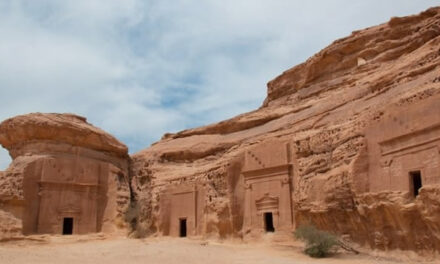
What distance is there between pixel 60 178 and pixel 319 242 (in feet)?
47.3

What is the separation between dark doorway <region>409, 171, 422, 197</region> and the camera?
1340 centimetres

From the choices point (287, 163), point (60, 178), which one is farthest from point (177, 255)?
point (60, 178)

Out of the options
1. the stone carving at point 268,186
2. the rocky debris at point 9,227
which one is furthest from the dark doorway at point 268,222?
the rocky debris at point 9,227

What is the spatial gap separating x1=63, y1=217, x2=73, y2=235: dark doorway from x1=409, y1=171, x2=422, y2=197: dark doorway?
17.1 m

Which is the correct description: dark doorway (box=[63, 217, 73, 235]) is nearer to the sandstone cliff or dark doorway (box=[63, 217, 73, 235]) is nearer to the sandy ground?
the sandy ground

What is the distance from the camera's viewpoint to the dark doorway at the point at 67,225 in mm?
23516

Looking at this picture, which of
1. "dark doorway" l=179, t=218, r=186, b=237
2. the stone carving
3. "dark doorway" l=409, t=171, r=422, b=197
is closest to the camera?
"dark doorway" l=409, t=171, r=422, b=197

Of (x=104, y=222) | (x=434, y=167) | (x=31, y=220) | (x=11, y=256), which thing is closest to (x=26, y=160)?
(x=31, y=220)

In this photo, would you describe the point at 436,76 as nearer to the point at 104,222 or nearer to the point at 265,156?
the point at 265,156

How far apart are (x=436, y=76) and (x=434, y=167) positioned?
10.7 feet

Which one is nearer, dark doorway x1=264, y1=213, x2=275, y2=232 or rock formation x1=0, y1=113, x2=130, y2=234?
dark doorway x1=264, y1=213, x2=275, y2=232

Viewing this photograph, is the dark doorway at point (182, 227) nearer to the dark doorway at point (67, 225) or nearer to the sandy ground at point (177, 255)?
the sandy ground at point (177, 255)

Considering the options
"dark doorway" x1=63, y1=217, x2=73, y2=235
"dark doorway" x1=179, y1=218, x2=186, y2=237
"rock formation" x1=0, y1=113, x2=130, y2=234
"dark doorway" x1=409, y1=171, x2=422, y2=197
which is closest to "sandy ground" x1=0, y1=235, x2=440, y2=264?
"dark doorway" x1=409, y1=171, x2=422, y2=197

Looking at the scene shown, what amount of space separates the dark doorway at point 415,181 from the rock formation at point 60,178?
52.2ft
